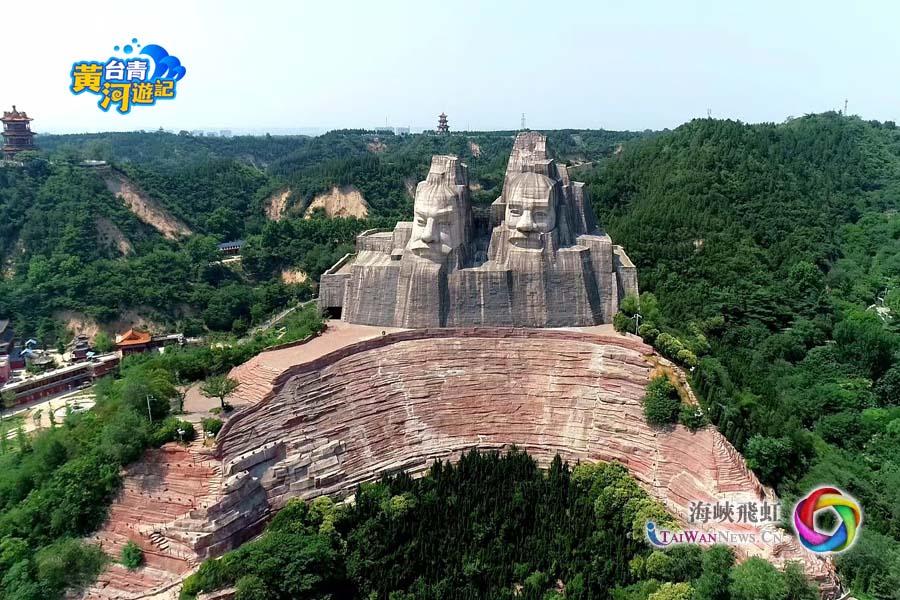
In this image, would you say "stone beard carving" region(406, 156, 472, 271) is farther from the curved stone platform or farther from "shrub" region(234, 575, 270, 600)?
"shrub" region(234, 575, 270, 600)

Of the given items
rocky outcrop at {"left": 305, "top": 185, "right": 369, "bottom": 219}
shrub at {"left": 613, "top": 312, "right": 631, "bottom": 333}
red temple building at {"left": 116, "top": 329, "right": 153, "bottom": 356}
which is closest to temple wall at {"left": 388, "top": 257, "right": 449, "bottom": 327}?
shrub at {"left": 613, "top": 312, "right": 631, "bottom": 333}

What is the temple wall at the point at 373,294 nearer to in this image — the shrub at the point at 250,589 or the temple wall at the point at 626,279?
the temple wall at the point at 626,279

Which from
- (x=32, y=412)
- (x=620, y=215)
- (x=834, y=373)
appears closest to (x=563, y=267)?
(x=834, y=373)

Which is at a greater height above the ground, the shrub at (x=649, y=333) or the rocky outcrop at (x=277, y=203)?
the rocky outcrop at (x=277, y=203)

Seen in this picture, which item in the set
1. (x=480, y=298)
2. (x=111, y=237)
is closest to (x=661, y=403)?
(x=480, y=298)

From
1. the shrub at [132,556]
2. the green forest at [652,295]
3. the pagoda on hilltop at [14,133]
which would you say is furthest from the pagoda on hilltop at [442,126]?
the shrub at [132,556]

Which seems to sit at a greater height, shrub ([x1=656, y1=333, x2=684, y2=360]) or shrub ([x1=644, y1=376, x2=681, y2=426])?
shrub ([x1=656, y1=333, x2=684, y2=360])

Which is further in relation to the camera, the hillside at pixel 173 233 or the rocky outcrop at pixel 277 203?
the rocky outcrop at pixel 277 203
